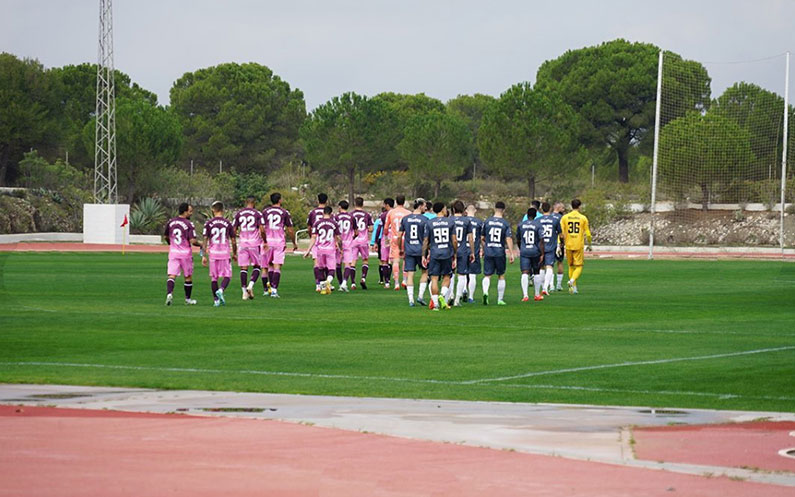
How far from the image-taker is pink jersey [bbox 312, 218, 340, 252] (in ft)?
92.5

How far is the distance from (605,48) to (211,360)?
3601 inches

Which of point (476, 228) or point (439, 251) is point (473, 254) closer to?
point (476, 228)

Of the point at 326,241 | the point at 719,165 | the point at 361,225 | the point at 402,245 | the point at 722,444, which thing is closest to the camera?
the point at 722,444

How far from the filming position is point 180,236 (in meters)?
24.0

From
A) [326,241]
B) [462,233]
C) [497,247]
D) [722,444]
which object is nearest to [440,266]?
[462,233]

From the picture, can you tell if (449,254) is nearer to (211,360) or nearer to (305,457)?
(211,360)

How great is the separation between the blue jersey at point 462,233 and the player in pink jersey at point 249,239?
4.45 meters

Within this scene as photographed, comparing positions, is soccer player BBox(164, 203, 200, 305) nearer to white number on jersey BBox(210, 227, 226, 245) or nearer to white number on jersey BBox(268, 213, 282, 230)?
white number on jersey BBox(210, 227, 226, 245)

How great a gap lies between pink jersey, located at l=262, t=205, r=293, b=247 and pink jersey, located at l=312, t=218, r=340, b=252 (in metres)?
0.93

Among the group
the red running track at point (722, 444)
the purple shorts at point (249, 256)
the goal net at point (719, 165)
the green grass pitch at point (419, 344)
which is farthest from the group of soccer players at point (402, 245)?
the goal net at point (719, 165)

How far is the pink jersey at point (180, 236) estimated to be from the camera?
2383 cm

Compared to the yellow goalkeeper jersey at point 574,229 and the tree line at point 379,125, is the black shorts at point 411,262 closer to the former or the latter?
the yellow goalkeeper jersey at point 574,229

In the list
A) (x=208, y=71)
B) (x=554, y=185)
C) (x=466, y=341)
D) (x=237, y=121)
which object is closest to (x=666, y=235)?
(x=554, y=185)

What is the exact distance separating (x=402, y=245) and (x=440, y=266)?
132 cm
